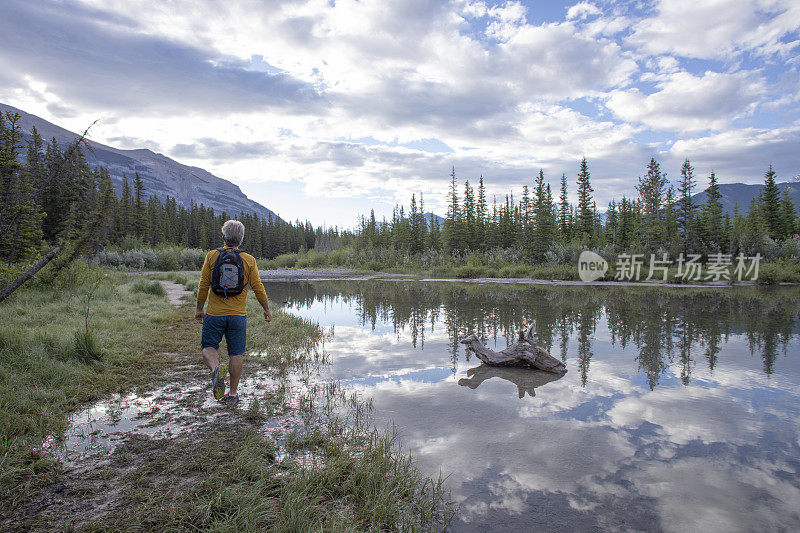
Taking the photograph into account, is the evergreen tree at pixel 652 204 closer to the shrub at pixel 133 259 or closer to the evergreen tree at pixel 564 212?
the evergreen tree at pixel 564 212

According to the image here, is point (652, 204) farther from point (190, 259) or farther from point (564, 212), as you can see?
point (190, 259)

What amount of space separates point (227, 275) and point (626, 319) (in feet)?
45.7

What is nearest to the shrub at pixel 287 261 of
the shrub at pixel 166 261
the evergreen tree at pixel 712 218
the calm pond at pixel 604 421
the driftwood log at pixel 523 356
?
the shrub at pixel 166 261

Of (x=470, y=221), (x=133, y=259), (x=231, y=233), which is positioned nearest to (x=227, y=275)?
(x=231, y=233)

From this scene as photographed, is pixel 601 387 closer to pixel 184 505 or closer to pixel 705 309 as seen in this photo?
pixel 184 505

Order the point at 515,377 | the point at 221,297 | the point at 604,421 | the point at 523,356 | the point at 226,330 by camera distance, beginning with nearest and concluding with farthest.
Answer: the point at 221,297, the point at 226,330, the point at 604,421, the point at 515,377, the point at 523,356

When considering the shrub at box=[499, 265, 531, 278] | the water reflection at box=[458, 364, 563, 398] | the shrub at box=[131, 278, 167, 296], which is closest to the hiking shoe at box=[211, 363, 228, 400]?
the water reflection at box=[458, 364, 563, 398]

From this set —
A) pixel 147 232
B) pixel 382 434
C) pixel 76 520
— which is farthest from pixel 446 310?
pixel 147 232

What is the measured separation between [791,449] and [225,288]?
7023 millimetres

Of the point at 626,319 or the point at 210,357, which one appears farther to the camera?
the point at 626,319

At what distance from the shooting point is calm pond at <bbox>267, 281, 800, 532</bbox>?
369 centimetres

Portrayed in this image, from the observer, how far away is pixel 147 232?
58.1 metres

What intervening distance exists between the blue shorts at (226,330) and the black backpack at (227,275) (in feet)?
1.04

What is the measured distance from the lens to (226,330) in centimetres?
527
